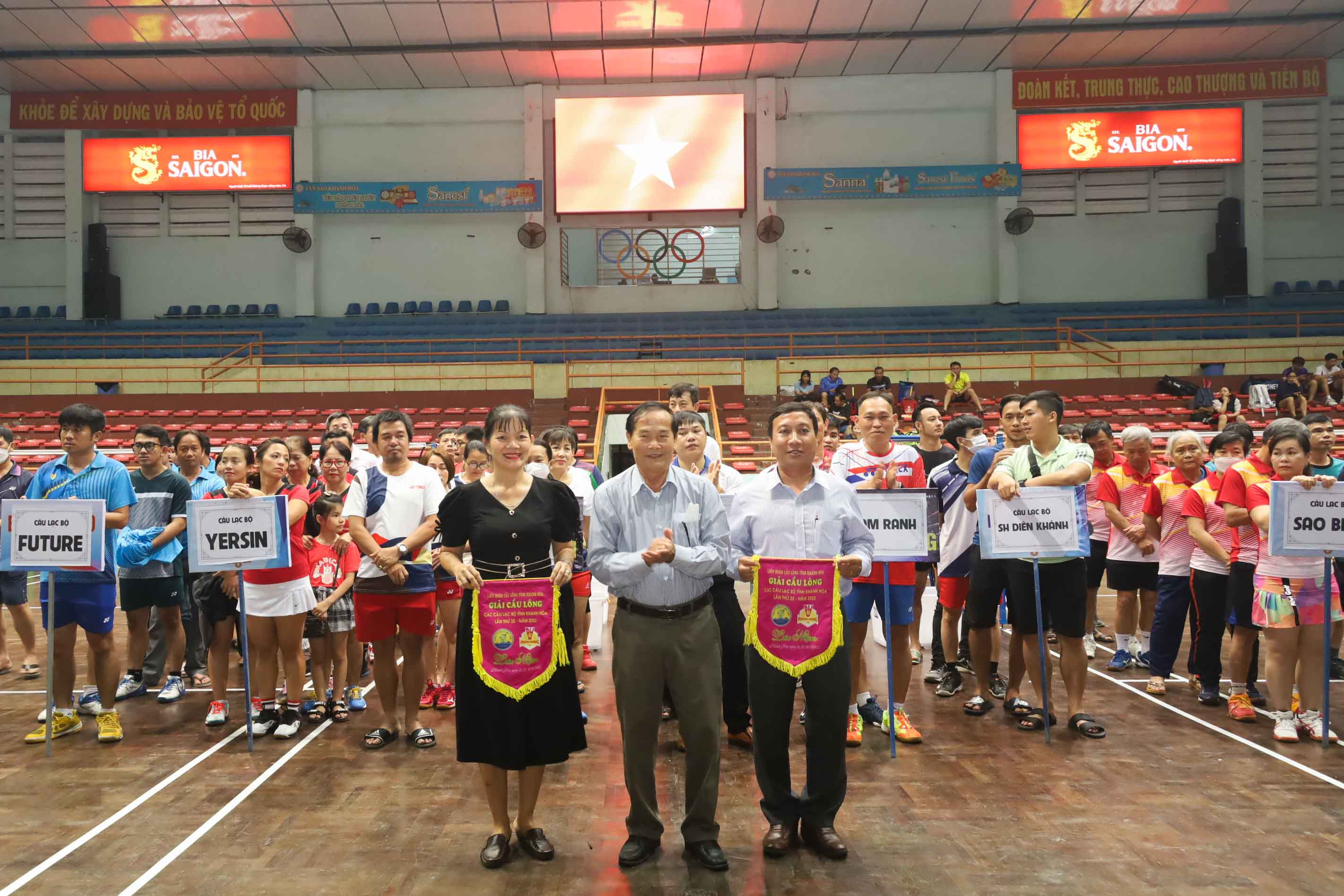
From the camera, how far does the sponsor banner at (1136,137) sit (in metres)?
18.3

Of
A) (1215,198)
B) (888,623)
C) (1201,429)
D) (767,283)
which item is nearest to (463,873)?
(888,623)

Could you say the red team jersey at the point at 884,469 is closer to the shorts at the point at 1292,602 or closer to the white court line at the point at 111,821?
the shorts at the point at 1292,602

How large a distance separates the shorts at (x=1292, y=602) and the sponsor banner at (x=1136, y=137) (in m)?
16.1

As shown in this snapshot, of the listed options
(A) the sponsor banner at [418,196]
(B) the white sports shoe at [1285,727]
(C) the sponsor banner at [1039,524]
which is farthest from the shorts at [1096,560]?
(A) the sponsor banner at [418,196]

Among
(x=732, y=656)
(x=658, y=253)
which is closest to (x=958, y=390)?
(x=658, y=253)

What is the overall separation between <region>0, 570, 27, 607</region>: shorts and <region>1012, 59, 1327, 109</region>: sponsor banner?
733 inches

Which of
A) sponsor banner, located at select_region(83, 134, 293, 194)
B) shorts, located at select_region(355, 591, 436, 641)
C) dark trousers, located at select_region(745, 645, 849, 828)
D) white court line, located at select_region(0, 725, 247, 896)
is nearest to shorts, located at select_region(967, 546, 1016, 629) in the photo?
dark trousers, located at select_region(745, 645, 849, 828)

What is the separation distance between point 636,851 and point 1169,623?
3803 millimetres

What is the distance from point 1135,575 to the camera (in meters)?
5.81

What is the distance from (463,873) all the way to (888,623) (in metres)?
2.25

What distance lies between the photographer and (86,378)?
1748 centimetres

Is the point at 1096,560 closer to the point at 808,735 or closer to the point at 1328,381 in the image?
the point at 808,735

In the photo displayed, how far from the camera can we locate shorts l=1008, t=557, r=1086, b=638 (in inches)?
173

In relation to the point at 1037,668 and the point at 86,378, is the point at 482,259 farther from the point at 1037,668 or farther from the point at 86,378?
the point at 1037,668
